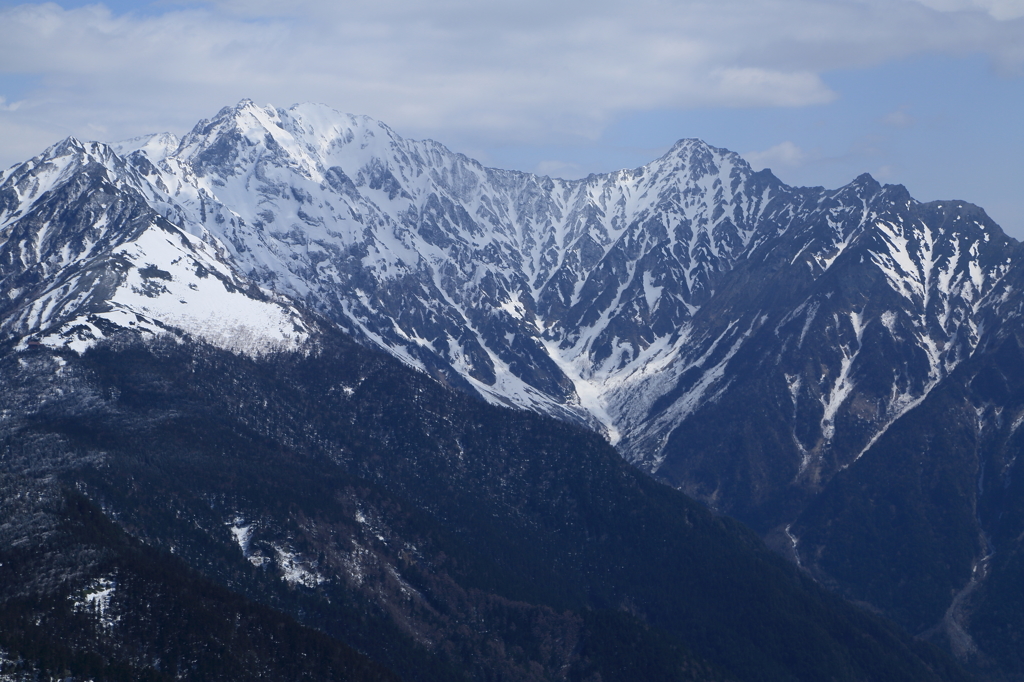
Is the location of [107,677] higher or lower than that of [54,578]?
lower

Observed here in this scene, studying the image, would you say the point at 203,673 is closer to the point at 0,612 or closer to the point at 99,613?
the point at 99,613

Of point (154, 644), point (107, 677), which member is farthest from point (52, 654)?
point (154, 644)

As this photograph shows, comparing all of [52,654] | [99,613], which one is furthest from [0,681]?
[99,613]

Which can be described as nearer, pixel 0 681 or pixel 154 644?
pixel 0 681

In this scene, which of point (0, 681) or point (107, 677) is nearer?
point (0, 681)

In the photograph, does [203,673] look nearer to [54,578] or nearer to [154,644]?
[154,644]

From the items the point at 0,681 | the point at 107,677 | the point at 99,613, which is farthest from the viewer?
the point at 99,613

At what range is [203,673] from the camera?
643 ft

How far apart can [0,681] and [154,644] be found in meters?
33.0

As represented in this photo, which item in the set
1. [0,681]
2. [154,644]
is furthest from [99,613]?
[0,681]

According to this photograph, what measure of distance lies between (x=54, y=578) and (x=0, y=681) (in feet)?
113

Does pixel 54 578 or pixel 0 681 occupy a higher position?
pixel 54 578

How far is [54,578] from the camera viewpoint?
652 feet

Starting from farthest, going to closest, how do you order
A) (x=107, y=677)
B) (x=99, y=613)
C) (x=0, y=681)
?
(x=99, y=613) < (x=107, y=677) < (x=0, y=681)
